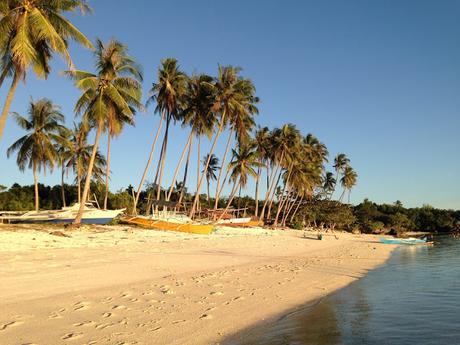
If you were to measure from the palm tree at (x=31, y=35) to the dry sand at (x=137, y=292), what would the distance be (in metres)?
7.59

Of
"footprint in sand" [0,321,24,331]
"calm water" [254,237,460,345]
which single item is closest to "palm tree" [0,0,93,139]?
"footprint in sand" [0,321,24,331]

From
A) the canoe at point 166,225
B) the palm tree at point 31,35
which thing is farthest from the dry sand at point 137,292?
the canoe at point 166,225

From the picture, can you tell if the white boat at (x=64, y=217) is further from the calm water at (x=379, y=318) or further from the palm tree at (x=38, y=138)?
the calm water at (x=379, y=318)

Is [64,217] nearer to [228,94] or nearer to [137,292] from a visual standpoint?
[228,94]

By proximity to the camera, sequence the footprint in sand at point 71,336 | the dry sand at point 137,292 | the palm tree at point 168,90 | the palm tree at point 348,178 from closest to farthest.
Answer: the footprint in sand at point 71,336 → the dry sand at point 137,292 → the palm tree at point 168,90 → the palm tree at point 348,178

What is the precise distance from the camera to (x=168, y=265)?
12805 millimetres

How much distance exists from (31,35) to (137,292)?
14.9 meters

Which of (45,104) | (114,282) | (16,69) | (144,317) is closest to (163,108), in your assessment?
(45,104)

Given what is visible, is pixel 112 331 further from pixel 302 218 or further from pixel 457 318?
pixel 302 218

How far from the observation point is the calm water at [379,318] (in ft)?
21.7

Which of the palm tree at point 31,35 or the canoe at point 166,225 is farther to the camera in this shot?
the canoe at point 166,225

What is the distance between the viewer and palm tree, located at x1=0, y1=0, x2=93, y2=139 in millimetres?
16797

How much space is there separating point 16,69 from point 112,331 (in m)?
16.8

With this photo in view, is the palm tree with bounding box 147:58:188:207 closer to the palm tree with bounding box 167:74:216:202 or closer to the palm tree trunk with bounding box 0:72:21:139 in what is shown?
the palm tree with bounding box 167:74:216:202
